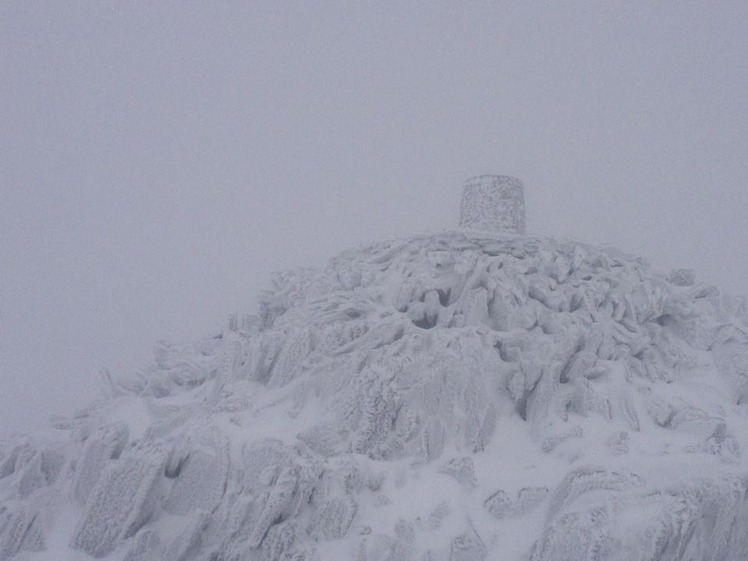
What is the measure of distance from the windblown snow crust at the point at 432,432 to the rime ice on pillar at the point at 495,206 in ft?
10.0

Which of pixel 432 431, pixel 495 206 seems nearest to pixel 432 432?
pixel 432 431

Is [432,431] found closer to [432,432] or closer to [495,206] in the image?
[432,432]

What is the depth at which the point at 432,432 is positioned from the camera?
2180 cm

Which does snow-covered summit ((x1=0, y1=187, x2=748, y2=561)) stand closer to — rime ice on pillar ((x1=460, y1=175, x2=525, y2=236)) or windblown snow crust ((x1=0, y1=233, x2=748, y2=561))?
windblown snow crust ((x1=0, y1=233, x2=748, y2=561))

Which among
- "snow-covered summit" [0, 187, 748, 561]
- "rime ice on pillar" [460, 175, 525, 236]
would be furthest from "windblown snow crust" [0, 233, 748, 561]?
"rime ice on pillar" [460, 175, 525, 236]

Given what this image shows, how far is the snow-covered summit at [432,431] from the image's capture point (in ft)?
57.5

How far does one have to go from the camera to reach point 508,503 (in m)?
19.0

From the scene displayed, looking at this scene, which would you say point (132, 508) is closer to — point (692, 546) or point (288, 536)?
point (288, 536)

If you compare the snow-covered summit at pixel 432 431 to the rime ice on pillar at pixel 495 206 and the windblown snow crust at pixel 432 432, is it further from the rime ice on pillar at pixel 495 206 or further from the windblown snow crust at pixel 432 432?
the rime ice on pillar at pixel 495 206

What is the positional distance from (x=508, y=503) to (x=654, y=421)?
7.82 meters

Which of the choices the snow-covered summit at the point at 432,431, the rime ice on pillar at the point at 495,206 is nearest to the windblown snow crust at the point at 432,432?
the snow-covered summit at the point at 432,431

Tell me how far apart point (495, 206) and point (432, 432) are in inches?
633

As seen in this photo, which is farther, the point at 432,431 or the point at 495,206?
the point at 495,206

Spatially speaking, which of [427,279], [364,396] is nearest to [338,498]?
[364,396]
